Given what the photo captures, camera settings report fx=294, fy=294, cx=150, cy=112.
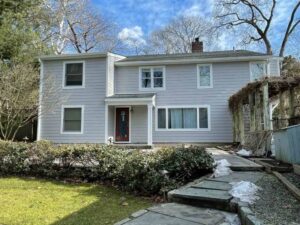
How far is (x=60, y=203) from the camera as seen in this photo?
5809 mm

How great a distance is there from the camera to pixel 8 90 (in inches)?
546

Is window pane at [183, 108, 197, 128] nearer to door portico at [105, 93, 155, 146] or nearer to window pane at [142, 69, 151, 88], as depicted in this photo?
door portico at [105, 93, 155, 146]

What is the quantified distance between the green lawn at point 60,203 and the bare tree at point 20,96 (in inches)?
287

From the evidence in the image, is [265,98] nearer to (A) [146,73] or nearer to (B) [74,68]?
(A) [146,73]

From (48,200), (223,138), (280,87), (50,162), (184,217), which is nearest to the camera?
(184,217)

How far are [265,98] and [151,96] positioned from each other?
6.92 metres

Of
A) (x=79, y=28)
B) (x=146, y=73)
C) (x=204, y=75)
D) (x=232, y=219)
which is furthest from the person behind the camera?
(x=79, y=28)

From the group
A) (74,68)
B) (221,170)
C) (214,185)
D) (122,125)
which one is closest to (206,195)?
(214,185)

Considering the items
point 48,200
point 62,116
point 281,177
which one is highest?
point 62,116

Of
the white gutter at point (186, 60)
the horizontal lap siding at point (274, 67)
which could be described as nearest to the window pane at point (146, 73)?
the white gutter at point (186, 60)

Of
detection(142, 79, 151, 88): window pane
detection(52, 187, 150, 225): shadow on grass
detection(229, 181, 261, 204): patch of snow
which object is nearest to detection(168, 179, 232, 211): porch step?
Answer: detection(229, 181, 261, 204): patch of snow

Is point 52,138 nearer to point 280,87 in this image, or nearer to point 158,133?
point 158,133

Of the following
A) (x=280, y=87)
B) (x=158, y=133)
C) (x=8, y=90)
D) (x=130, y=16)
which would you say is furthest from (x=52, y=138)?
(x=130, y=16)

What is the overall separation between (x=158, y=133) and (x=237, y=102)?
15.8 ft
